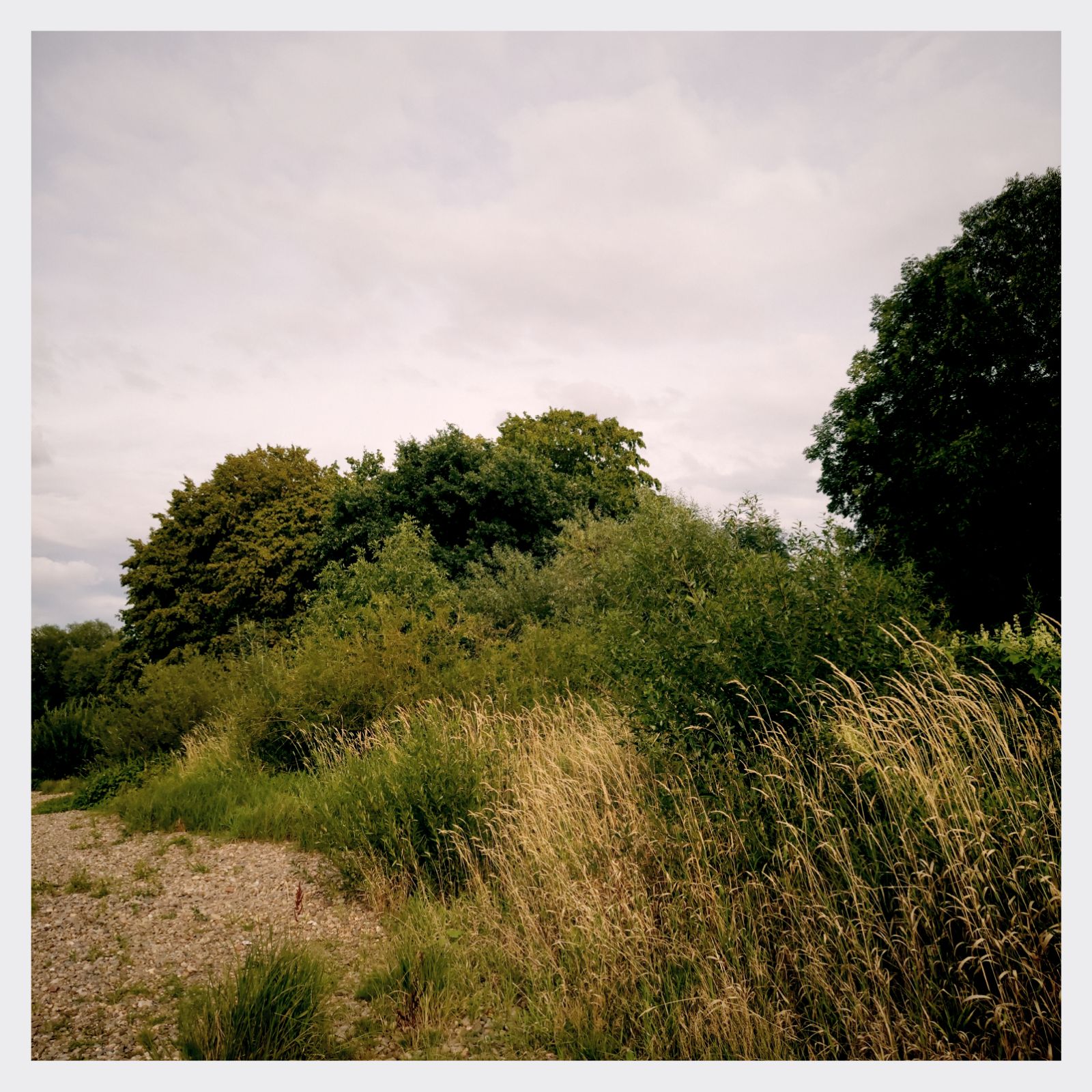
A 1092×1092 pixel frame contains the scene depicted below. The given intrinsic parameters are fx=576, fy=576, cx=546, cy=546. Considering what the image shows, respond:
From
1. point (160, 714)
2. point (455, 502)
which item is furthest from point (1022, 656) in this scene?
point (455, 502)

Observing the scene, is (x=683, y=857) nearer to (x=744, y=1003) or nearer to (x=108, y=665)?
(x=744, y=1003)

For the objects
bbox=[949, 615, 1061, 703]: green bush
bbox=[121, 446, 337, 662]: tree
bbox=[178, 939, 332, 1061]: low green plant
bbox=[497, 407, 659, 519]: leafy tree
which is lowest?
bbox=[178, 939, 332, 1061]: low green plant

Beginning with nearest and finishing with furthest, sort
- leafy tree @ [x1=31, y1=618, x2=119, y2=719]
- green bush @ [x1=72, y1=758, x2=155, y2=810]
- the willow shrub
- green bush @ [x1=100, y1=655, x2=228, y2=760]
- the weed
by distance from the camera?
the willow shrub → the weed → green bush @ [x1=72, y1=758, x2=155, y2=810] → green bush @ [x1=100, y1=655, x2=228, y2=760] → leafy tree @ [x1=31, y1=618, x2=119, y2=719]

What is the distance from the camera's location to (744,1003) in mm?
2377

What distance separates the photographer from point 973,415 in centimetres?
1016

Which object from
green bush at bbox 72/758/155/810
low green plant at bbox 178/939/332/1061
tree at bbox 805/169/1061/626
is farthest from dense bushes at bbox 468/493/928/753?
green bush at bbox 72/758/155/810

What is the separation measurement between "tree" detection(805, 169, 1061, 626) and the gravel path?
738cm

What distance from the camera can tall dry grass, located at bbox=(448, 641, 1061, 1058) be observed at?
229 centimetres

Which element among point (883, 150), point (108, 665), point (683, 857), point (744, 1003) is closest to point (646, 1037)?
point (744, 1003)

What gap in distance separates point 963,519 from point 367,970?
11380 millimetres

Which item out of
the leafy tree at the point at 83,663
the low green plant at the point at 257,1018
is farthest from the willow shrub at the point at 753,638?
the leafy tree at the point at 83,663

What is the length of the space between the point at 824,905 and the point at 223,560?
22.1 metres

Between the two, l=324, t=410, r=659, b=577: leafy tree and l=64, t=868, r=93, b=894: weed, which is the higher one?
l=324, t=410, r=659, b=577: leafy tree

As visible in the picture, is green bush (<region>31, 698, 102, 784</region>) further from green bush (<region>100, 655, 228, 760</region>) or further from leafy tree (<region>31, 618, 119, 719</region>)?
green bush (<region>100, 655, 228, 760</region>)
